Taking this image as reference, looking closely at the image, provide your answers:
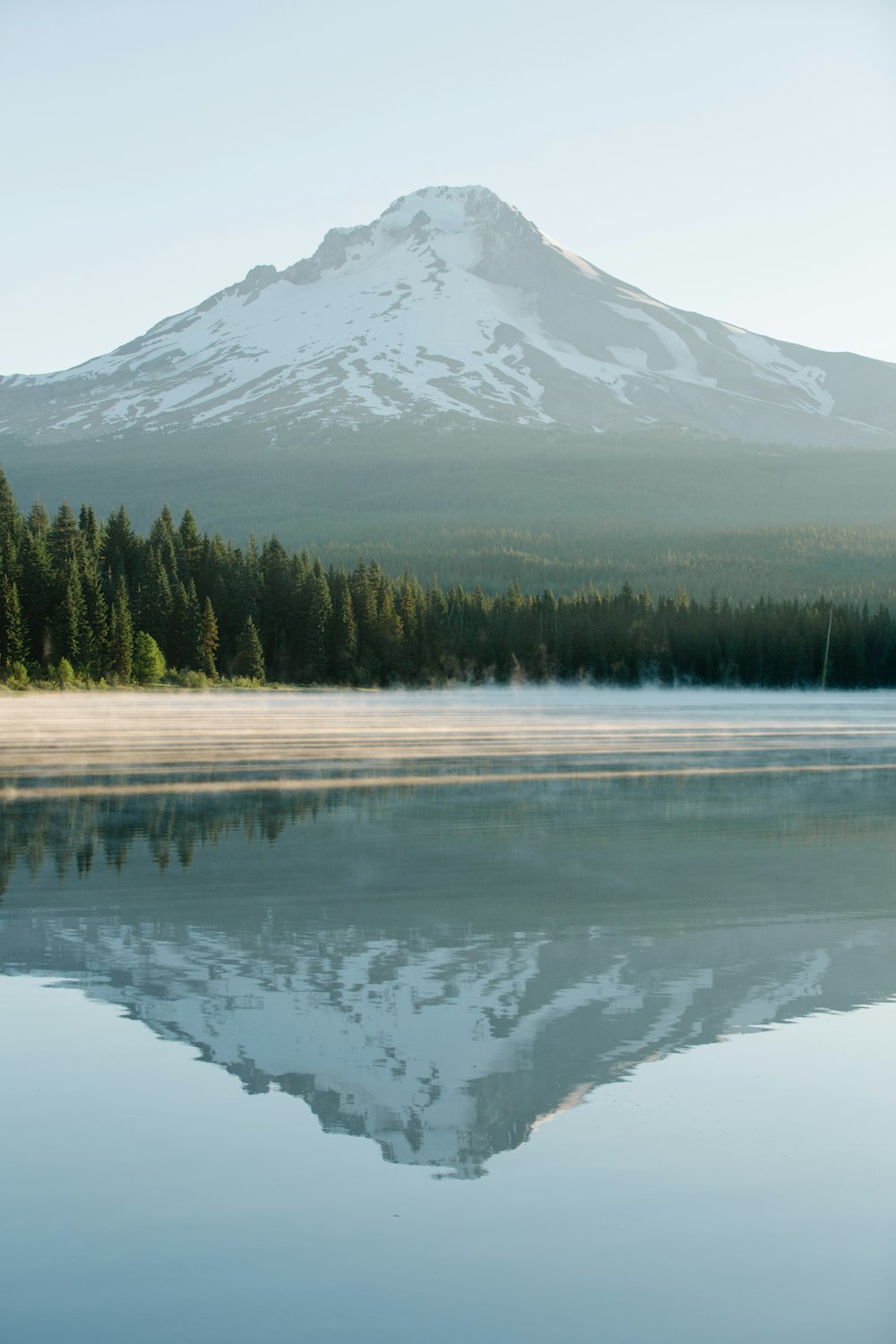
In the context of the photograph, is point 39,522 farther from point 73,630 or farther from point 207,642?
point 73,630

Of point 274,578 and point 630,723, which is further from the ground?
point 274,578

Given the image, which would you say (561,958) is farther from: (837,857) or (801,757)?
(801,757)

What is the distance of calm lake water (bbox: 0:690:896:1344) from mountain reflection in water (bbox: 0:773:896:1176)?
5cm

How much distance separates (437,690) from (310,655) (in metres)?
11.5

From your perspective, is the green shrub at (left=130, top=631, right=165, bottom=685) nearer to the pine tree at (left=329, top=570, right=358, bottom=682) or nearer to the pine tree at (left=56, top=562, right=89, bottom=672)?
the pine tree at (left=56, top=562, right=89, bottom=672)

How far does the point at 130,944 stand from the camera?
1242cm

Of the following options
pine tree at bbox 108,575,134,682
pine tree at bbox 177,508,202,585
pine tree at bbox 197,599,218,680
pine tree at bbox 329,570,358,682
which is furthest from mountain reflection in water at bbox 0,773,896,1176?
pine tree at bbox 177,508,202,585

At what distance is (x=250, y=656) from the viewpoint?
105000 millimetres

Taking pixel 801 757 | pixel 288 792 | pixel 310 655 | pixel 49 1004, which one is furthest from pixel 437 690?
pixel 49 1004

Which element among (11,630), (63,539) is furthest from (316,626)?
(11,630)

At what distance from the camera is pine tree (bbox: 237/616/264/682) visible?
105 metres

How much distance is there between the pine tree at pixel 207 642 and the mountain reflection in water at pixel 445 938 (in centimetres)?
7986

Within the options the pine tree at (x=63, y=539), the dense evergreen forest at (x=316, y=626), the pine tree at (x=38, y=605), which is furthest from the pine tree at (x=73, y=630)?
the pine tree at (x=63, y=539)

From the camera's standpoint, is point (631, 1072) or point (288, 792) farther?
point (288, 792)
